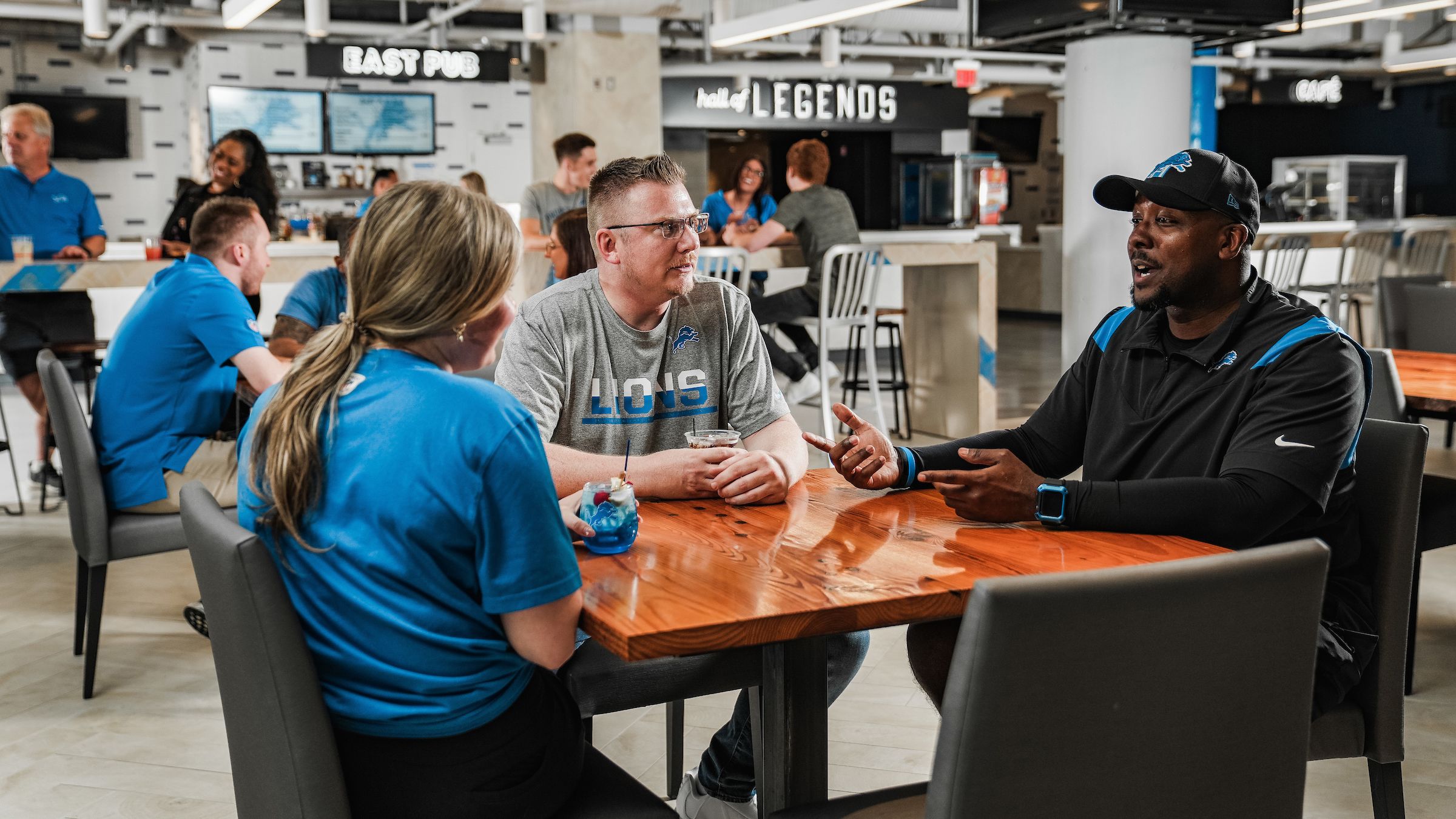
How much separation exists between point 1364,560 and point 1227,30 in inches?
159

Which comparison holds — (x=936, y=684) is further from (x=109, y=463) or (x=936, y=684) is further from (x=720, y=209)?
(x=720, y=209)

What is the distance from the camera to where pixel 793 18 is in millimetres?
6984

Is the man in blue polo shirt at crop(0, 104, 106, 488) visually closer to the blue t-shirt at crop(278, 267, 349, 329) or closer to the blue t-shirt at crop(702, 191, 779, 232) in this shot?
the blue t-shirt at crop(278, 267, 349, 329)

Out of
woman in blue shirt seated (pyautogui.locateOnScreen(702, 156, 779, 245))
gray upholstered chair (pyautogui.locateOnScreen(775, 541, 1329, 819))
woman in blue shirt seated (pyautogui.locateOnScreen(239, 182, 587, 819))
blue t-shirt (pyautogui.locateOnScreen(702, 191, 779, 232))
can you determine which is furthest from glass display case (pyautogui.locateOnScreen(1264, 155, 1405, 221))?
woman in blue shirt seated (pyautogui.locateOnScreen(239, 182, 587, 819))

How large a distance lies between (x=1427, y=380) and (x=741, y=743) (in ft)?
8.06

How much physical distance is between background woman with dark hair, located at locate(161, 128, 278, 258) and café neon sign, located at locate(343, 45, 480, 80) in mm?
3730

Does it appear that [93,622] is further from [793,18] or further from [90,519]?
[793,18]

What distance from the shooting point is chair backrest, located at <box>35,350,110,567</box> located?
3.08 meters

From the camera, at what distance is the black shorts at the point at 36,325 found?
19.1 ft

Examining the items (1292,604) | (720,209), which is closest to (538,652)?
(1292,604)

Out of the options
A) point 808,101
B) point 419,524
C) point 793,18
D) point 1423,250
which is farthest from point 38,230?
point 1423,250

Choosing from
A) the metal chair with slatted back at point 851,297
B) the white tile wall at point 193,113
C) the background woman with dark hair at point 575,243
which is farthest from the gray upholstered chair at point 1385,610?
the white tile wall at point 193,113

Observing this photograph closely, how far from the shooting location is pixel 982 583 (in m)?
1.08

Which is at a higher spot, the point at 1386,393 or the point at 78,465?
the point at 1386,393
